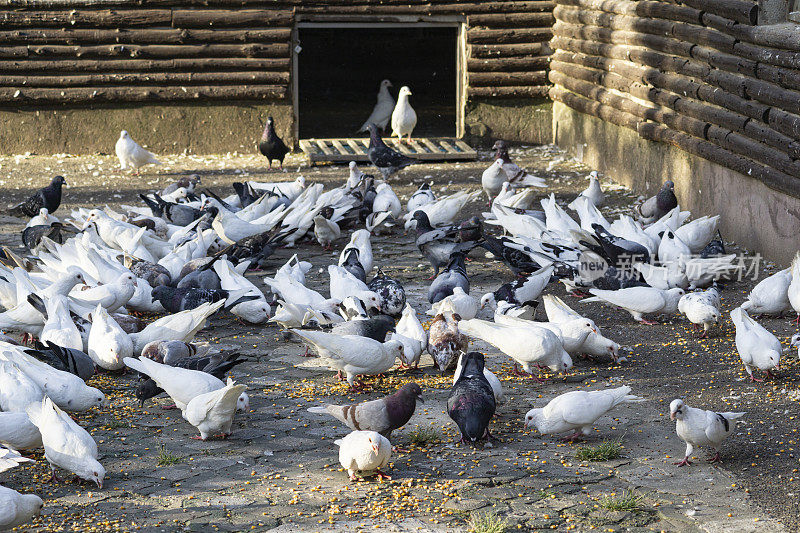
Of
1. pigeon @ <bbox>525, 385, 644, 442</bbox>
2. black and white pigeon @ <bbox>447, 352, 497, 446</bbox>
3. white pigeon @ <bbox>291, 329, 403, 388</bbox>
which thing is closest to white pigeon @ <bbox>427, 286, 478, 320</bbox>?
white pigeon @ <bbox>291, 329, 403, 388</bbox>

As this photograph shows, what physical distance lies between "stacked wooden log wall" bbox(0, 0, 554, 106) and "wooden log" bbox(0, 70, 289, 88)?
1cm

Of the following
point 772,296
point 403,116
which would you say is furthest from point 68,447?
point 403,116

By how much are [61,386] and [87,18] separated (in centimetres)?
908

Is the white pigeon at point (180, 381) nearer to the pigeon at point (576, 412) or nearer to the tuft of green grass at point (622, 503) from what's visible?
the pigeon at point (576, 412)

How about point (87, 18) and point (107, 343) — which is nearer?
point (107, 343)

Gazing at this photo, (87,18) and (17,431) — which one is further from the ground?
(87,18)

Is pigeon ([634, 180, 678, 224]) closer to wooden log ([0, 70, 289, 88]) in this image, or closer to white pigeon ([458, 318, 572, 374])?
white pigeon ([458, 318, 572, 374])

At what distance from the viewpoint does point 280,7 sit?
13.1 m

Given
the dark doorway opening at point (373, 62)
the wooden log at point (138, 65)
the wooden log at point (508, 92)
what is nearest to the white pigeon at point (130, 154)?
the wooden log at point (138, 65)

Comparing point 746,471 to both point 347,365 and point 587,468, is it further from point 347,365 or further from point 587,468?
point 347,365

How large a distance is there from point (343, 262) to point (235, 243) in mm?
1224

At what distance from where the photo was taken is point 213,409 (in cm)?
482

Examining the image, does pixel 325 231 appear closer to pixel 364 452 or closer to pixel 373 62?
pixel 364 452

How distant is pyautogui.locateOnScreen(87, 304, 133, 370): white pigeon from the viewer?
18.7ft
